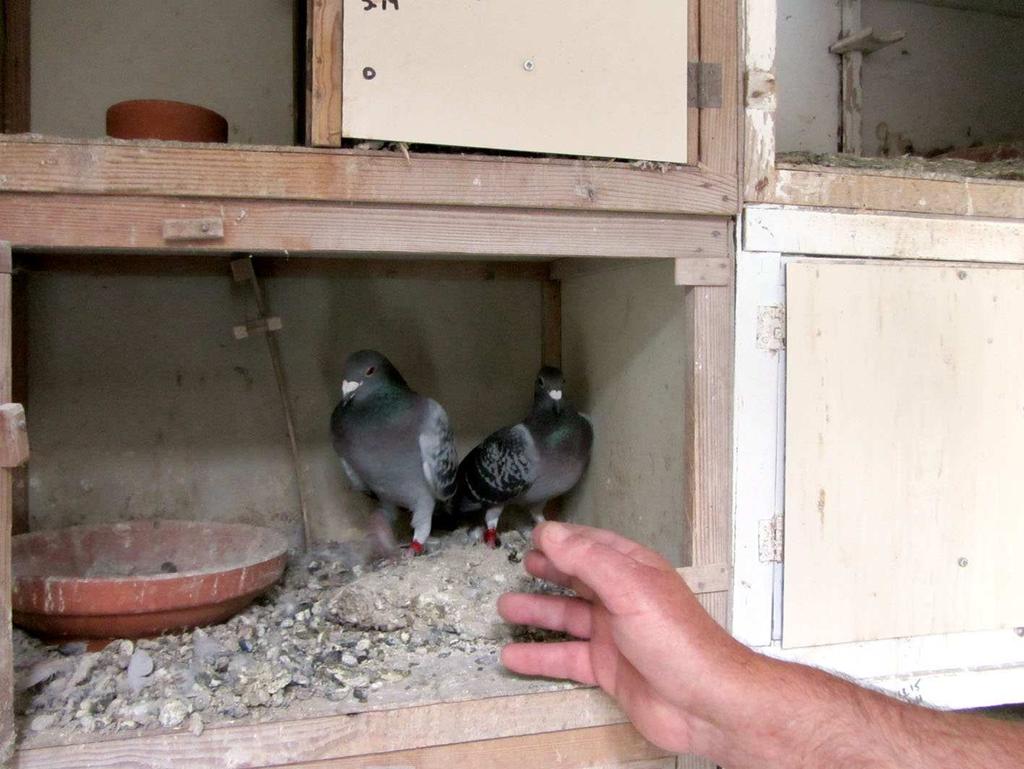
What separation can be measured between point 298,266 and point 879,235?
1.09 metres

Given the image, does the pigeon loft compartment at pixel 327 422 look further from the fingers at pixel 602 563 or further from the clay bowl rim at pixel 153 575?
the fingers at pixel 602 563

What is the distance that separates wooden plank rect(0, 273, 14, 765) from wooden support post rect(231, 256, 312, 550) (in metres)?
0.65

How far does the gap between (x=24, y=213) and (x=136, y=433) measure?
0.76 m

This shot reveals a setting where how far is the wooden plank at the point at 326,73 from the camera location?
890 mm

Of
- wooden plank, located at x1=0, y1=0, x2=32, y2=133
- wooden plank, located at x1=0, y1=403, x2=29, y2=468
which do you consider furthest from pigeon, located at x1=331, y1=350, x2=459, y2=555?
wooden plank, located at x1=0, y1=0, x2=32, y2=133

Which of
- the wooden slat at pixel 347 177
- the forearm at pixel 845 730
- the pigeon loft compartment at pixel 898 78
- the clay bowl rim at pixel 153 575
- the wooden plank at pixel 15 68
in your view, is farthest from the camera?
the pigeon loft compartment at pixel 898 78

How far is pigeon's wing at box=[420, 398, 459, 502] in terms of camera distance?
4.65ft

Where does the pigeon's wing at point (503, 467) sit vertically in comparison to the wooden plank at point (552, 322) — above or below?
below

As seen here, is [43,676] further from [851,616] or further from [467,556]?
[851,616]

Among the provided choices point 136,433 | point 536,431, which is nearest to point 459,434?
point 536,431

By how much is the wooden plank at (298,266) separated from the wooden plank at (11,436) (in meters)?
0.71

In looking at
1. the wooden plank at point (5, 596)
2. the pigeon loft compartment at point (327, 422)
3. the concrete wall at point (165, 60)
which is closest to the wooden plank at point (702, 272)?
the pigeon loft compartment at point (327, 422)

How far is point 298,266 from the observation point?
1569 millimetres

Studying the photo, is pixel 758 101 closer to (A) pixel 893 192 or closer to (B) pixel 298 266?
(A) pixel 893 192
